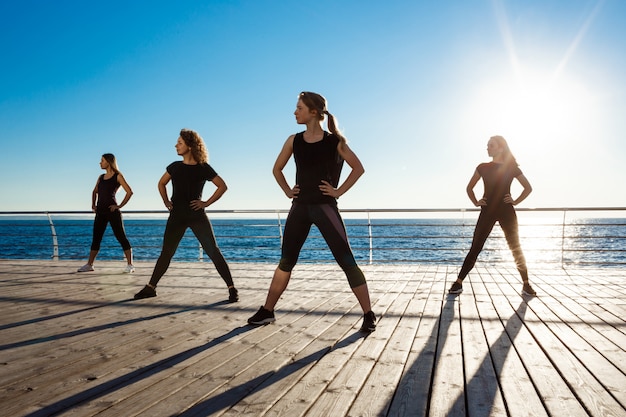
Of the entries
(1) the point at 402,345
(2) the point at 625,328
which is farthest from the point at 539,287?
(1) the point at 402,345

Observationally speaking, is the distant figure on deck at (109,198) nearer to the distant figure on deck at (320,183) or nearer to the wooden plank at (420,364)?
the distant figure on deck at (320,183)

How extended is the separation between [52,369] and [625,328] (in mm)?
3487

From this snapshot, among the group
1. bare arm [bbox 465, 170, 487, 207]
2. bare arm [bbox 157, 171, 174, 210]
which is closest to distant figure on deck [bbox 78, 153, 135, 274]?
bare arm [bbox 157, 171, 174, 210]

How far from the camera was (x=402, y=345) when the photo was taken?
2.56m

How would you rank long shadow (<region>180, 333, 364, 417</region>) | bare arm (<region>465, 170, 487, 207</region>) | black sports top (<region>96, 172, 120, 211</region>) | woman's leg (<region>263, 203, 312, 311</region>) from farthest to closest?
1. black sports top (<region>96, 172, 120, 211</region>)
2. bare arm (<region>465, 170, 487, 207</region>)
3. woman's leg (<region>263, 203, 312, 311</region>)
4. long shadow (<region>180, 333, 364, 417</region>)

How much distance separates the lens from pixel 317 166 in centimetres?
288

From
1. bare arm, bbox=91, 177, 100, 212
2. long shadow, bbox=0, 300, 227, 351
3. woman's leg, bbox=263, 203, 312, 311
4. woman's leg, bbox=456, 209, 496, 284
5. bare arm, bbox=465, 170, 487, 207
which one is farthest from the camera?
bare arm, bbox=91, 177, 100, 212

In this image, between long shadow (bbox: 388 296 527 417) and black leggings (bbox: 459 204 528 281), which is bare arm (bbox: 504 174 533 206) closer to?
black leggings (bbox: 459 204 528 281)

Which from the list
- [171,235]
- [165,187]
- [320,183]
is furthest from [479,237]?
[165,187]

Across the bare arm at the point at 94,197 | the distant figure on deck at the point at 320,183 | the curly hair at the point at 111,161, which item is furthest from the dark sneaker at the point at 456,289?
the bare arm at the point at 94,197

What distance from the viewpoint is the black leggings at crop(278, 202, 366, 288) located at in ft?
9.57

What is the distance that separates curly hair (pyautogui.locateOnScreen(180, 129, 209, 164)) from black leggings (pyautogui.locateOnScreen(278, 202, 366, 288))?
1511mm

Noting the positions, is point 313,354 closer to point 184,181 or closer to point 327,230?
point 327,230

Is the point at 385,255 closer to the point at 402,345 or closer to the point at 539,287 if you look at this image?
the point at 539,287
